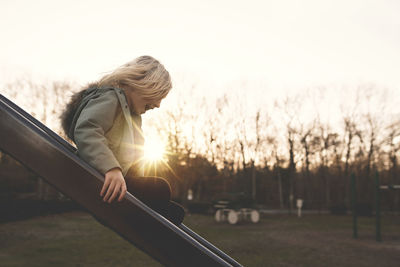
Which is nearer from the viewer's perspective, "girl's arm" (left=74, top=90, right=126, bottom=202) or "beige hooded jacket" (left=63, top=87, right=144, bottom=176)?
"girl's arm" (left=74, top=90, right=126, bottom=202)

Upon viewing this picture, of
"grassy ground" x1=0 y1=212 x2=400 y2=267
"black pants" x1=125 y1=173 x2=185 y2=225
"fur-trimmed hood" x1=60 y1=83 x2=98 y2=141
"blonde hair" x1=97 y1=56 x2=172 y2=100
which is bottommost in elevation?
"grassy ground" x1=0 y1=212 x2=400 y2=267

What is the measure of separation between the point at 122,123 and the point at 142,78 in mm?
277

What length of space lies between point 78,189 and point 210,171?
3297 cm

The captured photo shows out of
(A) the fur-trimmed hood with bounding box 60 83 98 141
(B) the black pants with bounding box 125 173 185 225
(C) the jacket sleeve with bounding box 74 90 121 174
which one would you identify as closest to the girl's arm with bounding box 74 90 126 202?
(C) the jacket sleeve with bounding box 74 90 121 174

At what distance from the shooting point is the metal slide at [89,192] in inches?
40.1

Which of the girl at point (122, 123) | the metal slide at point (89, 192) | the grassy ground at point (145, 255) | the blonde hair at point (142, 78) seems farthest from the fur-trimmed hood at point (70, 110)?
the grassy ground at point (145, 255)

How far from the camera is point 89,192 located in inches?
41.0

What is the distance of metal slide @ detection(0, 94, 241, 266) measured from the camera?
3.34ft

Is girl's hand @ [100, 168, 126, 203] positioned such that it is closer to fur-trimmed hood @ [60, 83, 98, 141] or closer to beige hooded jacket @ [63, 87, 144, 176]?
beige hooded jacket @ [63, 87, 144, 176]

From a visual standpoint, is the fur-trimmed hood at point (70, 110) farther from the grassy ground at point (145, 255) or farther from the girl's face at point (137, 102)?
the grassy ground at point (145, 255)

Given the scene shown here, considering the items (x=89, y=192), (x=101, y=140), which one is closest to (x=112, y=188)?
(x=89, y=192)

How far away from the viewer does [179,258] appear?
1.07 m

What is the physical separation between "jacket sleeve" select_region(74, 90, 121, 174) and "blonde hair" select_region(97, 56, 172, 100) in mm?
185

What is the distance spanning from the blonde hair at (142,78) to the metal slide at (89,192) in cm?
69
